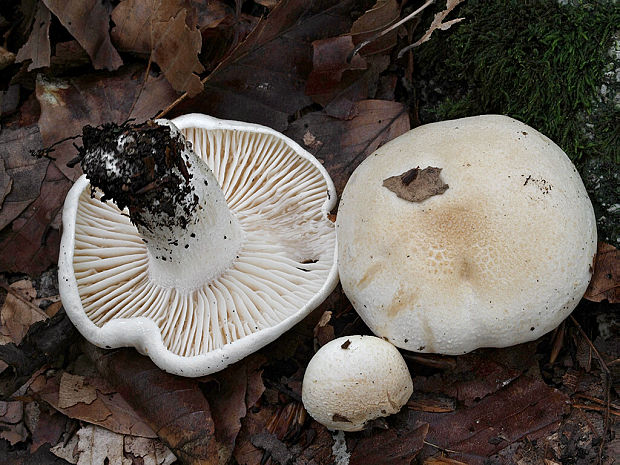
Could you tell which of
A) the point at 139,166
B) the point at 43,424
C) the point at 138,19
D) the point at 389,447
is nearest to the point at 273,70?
the point at 138,19

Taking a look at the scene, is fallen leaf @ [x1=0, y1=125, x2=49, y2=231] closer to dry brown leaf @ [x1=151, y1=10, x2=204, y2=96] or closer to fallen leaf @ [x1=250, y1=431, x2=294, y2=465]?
dry brown leaf @ [x1=151, y1=10, x2=204, y2=96]

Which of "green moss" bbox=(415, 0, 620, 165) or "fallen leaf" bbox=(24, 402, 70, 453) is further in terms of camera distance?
"fallen leaf" bbox=(24, 402, 70, 453)

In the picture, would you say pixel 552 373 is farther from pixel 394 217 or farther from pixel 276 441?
pixel 276 441

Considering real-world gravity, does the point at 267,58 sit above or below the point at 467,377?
above

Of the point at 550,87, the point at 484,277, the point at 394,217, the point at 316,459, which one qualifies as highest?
the point at 550,87

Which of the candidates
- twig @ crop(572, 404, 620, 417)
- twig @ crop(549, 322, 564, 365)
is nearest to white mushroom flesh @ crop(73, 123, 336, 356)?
twig @ crop(549, 322, 564, 365)

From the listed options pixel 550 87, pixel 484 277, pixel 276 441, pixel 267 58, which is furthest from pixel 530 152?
pixel 276 441

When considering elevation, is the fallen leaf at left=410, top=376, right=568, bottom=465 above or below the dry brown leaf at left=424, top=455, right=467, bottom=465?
above

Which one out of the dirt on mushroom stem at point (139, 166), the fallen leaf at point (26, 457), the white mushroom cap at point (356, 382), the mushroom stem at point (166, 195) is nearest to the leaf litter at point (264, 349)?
the fallen leaf at point (26, 457)
